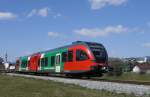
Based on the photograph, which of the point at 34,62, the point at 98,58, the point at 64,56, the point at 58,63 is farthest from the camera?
the point at 34,62

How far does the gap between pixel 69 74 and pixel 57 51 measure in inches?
146

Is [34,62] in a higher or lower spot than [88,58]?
higher

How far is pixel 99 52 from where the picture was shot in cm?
3020

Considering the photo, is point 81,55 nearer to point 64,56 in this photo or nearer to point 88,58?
point 88,58

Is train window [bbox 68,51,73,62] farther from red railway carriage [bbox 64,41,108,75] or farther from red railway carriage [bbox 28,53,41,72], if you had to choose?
red railway carriage [bbox 28,53,41,72]

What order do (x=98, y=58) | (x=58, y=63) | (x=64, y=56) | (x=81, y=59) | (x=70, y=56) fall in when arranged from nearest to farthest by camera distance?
(x=98, y=58) < (x=81, y=59) < (x=70, y=56) < (x=64, y=56) < (x=58, y=63)

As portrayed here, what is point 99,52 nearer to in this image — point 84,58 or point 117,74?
point 84,58

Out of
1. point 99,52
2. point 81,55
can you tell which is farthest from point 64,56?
point 99,52

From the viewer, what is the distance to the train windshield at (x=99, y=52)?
29627 millimetres

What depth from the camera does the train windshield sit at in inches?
1166

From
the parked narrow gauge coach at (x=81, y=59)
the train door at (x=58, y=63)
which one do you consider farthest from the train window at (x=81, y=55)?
the train door at (x=58, y=63)

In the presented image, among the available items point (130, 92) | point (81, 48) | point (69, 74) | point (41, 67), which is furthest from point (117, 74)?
point (130, 92)

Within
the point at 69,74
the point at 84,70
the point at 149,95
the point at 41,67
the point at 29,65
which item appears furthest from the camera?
the point at 29,65

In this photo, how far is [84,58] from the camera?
98.1ft
